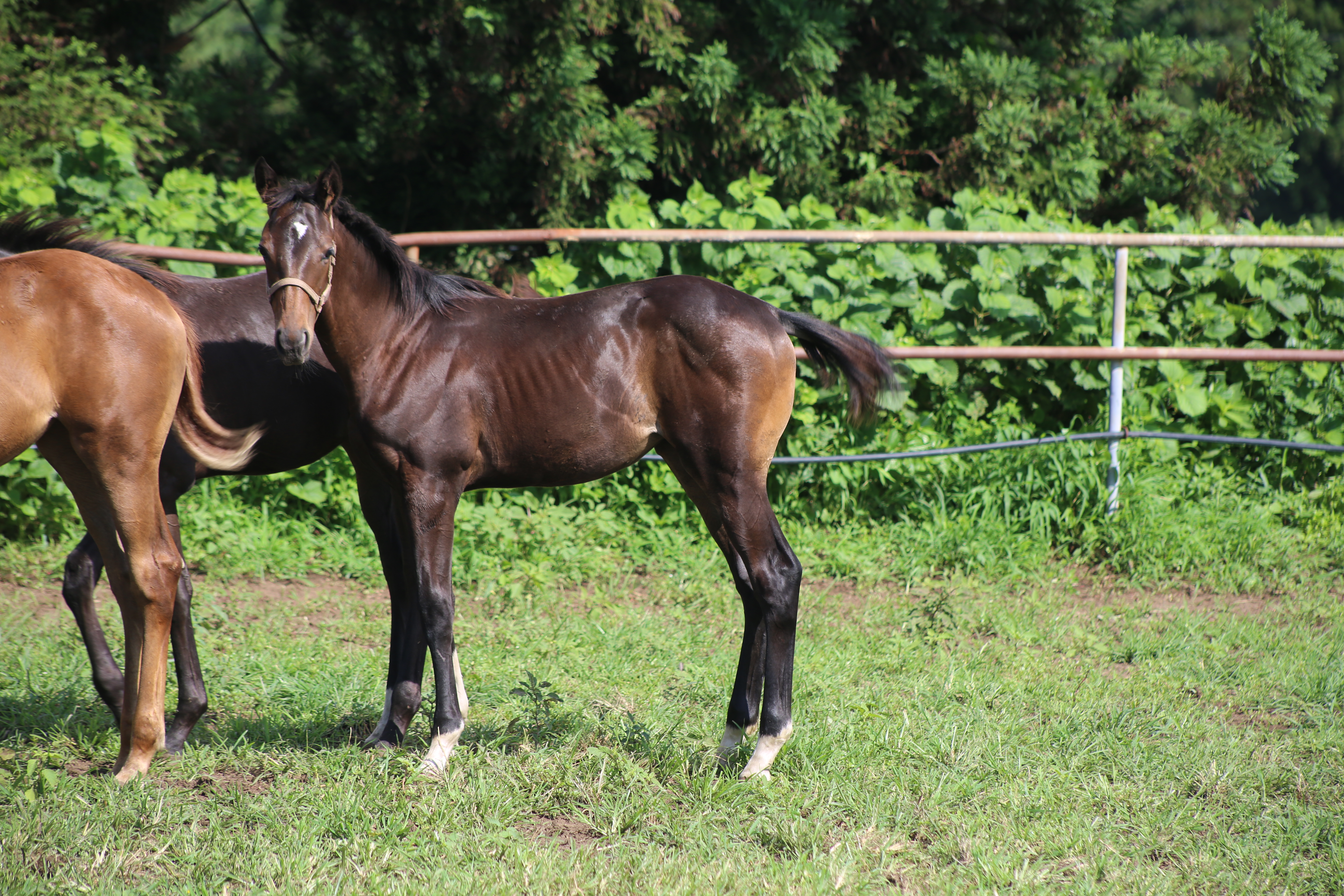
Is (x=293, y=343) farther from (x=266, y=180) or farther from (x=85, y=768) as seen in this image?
(x=85, y=768)

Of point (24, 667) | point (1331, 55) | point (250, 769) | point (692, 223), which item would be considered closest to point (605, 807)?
point (250, 769)

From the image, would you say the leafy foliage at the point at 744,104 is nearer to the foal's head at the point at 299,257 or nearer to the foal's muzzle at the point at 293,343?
the foal's head at the point at 299,257

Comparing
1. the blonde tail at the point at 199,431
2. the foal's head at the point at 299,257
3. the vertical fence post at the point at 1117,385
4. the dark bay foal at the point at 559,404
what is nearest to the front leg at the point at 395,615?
the dark bay foal at the point at 559,404

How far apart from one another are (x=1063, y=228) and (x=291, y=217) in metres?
5.15

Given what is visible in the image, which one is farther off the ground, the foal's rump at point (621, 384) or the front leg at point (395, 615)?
the foal's rump at point (621, 384)

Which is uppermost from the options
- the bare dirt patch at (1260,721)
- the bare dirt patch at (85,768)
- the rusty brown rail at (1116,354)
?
the rusty brown rail at (1116,354)

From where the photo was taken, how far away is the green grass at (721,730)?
279cm

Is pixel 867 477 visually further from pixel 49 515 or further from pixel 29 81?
pixel 29 81

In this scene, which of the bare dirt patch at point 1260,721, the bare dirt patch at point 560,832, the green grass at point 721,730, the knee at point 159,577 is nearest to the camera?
the green grass at point 721,730

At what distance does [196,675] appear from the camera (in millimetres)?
3523

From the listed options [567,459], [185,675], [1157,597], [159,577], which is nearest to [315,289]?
[567,459]

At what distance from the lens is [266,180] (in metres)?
3.15

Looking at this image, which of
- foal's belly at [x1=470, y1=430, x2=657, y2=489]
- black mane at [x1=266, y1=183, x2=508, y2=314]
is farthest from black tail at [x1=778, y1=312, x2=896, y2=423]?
black mane at [x1=266, y1=183, x2=508, y2=314]

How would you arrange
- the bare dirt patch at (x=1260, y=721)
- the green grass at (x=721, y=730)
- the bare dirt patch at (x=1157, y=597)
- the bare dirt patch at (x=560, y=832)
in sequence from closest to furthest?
the green grass at (x=721, y=730), the bare dirt patch at (x=560, y=832), the bare dirt patch at (x=1260, y=721), the bare dirt patch at (x=1157, y=597)
